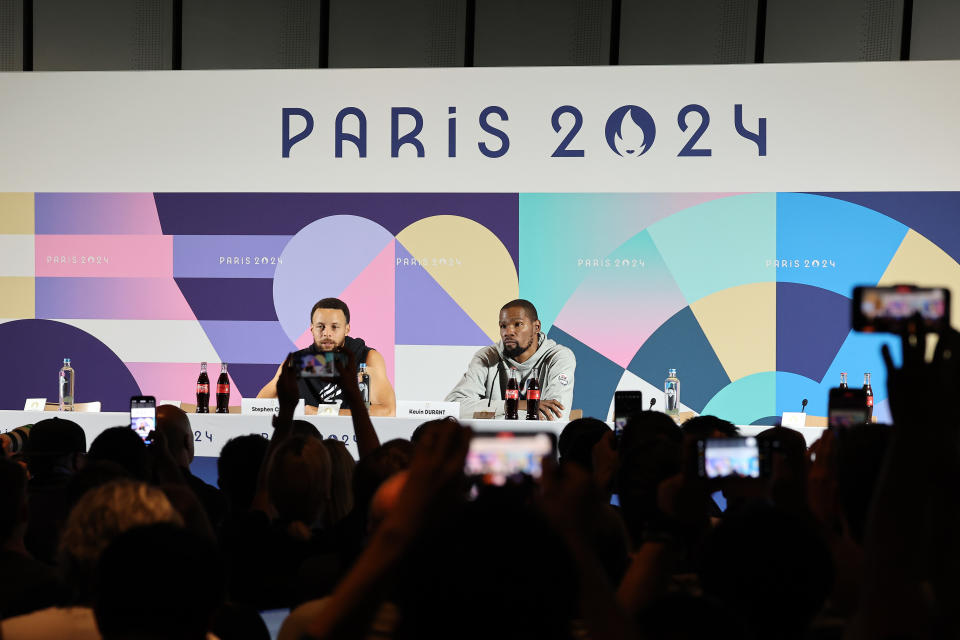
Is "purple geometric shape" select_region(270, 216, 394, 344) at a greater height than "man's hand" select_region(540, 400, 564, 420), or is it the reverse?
"purple geometric shape" select_region(270, 216, 394, 344)

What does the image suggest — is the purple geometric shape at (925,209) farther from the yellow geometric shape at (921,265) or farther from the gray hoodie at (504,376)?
the gray hoodie at (504,376)

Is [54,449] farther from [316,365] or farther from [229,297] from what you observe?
[229,297]

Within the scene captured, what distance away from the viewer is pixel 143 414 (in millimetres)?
3512

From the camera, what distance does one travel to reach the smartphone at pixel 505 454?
138 cm

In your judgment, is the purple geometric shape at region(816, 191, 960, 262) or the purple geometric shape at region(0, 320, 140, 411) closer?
the purple geometric shape at region(816, 191, 960, 262)

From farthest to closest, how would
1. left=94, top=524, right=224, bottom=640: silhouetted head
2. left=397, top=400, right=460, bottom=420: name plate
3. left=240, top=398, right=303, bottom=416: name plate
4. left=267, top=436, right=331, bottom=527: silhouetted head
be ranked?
left=240, top=398, right=303, bottom=416: name plate, left=397, top=400, right=460, bottom=420: name plate, left=267, top=436, right=331, bottom=527: silhouetted head, left=94, top=524, right=224, bottom=640: silhouetted head

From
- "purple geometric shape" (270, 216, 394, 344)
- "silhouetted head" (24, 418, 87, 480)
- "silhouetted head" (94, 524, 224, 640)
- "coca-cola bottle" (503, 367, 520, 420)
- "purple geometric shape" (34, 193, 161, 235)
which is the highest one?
"purple geometric shape" (34, 193, 161, 235)

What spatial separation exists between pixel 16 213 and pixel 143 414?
4015 millimetres

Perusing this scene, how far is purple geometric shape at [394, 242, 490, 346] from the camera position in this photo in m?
6.52

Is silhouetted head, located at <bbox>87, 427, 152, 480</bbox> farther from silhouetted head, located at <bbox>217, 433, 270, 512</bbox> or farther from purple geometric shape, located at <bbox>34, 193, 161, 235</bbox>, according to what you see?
purple geometric shape, located at <bbox>34, 193, 161, 235</bbox>

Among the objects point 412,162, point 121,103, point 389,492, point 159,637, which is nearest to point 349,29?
point 412,162

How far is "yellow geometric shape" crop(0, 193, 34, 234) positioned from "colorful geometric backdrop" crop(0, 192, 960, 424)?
1cm

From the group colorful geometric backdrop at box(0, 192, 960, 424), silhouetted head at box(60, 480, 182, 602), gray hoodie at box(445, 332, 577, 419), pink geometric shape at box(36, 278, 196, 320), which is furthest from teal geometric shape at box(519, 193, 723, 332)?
silhouetted head at box(60, 480, 182, 602)

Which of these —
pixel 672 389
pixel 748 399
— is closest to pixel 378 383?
pixel 672 389
